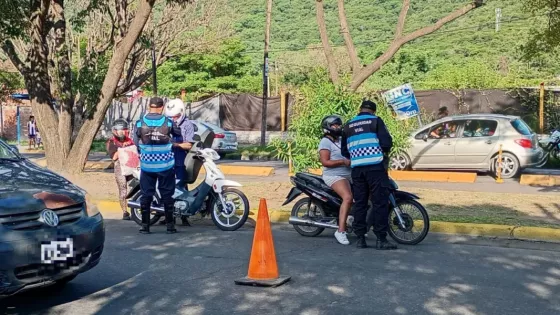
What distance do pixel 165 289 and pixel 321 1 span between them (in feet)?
37.6

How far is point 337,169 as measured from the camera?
31.2ft

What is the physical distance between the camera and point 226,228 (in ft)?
34.5

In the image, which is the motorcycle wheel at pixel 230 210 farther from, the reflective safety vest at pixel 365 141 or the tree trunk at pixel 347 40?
the tree trunk at pixel 347 40

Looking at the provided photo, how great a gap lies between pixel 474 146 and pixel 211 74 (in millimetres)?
31245

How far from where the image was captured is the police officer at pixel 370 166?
8969 millimetres

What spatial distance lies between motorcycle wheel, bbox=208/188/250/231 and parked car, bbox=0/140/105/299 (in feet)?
12.9

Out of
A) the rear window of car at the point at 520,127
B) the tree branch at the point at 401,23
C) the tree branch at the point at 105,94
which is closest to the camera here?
the tree branch at the point at 105,94

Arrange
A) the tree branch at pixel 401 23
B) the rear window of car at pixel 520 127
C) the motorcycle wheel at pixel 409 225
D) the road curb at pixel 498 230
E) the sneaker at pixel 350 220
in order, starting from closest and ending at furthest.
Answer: the motorcycle wheel at pixel 409 225 < the sneaker at pixel 350 220 < the road curb at pixel 498 230 < the rear window of car at pixel 520 127 < the tree branch at pixel 401 23

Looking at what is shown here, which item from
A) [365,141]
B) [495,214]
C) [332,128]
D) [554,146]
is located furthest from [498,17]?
[365,141]

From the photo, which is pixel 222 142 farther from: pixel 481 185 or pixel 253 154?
pixel 481 185

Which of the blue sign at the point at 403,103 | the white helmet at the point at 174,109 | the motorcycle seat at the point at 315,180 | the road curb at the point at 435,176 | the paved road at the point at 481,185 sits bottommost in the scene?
the paved road at the point at 481,185

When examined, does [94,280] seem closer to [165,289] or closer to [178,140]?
[165,289]

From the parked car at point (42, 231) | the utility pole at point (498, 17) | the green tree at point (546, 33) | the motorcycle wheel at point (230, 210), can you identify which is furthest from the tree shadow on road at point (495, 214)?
the utility pole at point (498, 17)

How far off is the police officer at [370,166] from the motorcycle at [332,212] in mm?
265
